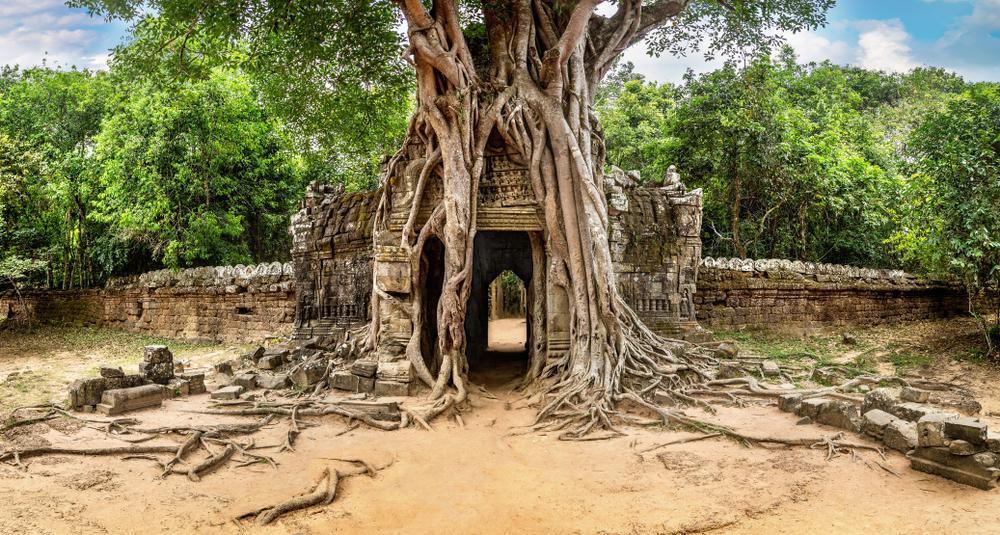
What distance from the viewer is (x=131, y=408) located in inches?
231

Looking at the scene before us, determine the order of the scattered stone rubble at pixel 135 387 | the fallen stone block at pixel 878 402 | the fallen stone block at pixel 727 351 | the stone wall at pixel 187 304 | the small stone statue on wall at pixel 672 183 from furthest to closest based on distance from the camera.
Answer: the stone wall at pixel 187 304
the small stone statue on wall at pixel 672 183
the fallen stone block at pixel 727 351
the scattered stone rubble at pixel 135 387
the fallen stone block at pixel 878 402

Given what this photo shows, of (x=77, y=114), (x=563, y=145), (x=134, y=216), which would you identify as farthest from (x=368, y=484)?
(x=77, y=114)

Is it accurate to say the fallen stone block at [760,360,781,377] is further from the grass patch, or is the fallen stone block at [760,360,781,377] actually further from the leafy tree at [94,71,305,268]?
the leafy tree at [94,71,305,268]

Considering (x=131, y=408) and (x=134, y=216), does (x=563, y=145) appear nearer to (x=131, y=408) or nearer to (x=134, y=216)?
(x=131, y=408)

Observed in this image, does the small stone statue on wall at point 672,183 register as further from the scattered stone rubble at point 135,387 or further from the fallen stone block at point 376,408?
the scattered stone rubble at point 135,387

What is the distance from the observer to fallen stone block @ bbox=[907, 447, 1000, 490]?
3.63 metres

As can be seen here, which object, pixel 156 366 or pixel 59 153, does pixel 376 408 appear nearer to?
pixel 156 366

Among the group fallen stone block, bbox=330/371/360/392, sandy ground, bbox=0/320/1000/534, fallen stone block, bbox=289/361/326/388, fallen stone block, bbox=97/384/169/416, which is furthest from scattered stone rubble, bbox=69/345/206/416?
fallen stone block, bbox=330/371/360/392

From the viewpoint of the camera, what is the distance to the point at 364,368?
6.70 meters

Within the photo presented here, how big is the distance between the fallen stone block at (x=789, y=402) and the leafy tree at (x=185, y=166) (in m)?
10.7

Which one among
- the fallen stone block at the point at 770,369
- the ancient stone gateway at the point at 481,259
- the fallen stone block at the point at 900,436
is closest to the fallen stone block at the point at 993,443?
the fallen stone block at the point at 900,436

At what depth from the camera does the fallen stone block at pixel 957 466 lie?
363cm

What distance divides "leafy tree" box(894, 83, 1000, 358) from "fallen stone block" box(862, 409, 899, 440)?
3913 millimetres

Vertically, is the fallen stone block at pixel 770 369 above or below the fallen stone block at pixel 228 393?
above
